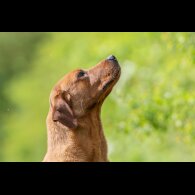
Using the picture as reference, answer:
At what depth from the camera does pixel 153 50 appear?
14031mm

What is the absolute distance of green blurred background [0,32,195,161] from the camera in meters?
9.20

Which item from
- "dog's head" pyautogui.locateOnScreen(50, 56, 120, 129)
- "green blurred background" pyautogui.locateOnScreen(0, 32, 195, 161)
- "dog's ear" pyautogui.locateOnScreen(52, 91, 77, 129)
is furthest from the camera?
"green blurred background" pyautogui.locateOnScreen(0, 32, 195, 161)

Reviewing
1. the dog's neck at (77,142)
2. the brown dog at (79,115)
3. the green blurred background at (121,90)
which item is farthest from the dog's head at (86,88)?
the green blurred background at (121,90)

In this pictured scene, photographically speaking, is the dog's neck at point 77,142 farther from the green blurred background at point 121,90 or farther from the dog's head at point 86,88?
the green blurred background at point 121,90

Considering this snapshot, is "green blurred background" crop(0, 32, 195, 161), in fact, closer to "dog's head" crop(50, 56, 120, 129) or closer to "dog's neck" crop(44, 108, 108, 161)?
"dog's head" crop(50, 56, 120, 129)

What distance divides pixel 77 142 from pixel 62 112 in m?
0.29

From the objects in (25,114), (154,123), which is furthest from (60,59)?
(154,123)

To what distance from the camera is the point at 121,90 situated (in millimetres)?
11289

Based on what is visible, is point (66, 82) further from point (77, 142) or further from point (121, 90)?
point (121, 90)

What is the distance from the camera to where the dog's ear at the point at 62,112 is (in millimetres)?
6621

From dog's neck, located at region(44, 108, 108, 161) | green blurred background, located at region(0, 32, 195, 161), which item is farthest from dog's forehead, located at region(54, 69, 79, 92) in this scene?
green blurred background, located at region(0, 32, 195, 161)

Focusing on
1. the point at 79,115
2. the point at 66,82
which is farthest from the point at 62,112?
the point at 66,82
